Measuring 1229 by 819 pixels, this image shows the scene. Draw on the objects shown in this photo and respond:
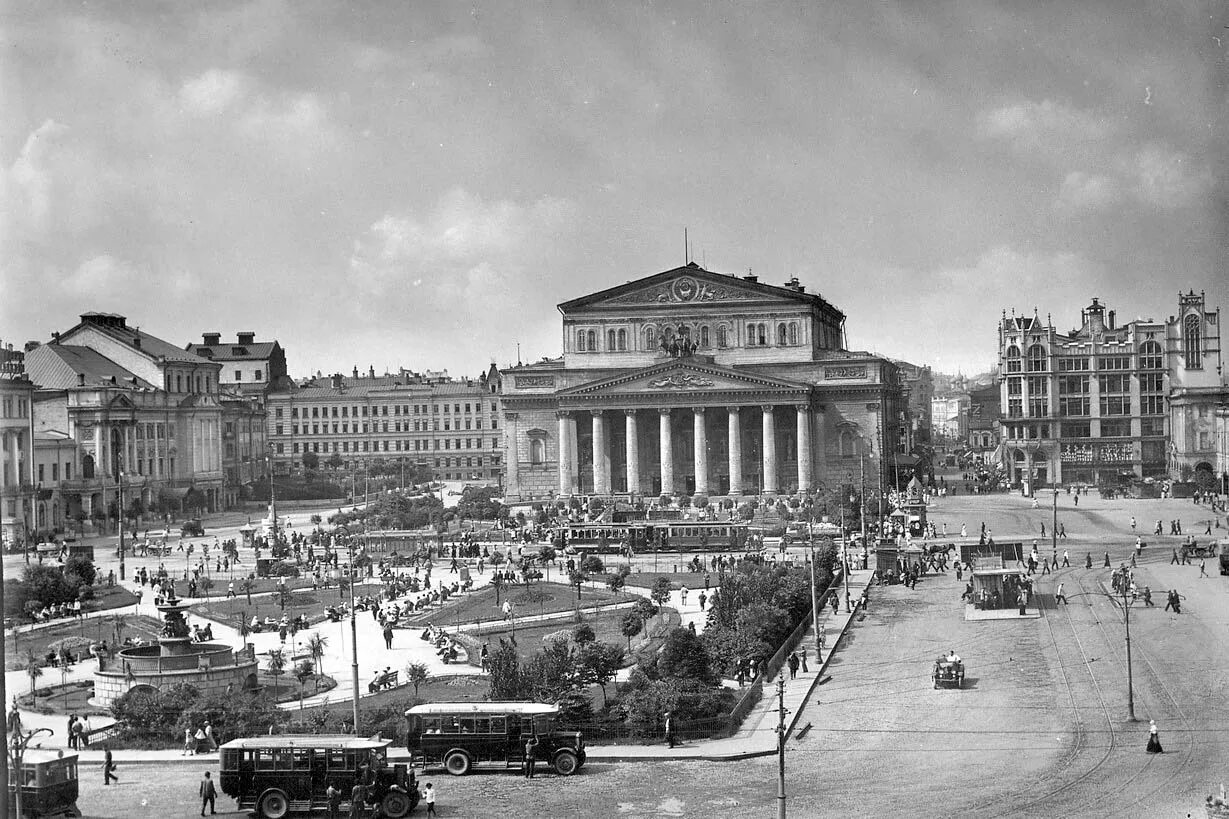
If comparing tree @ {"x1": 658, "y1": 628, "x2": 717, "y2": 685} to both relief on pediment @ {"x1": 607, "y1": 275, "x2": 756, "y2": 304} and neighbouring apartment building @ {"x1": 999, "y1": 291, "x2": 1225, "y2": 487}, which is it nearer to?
relief on pediment @ {"x1": 607, "y1": 275, "x2": 756, "y2": 304}

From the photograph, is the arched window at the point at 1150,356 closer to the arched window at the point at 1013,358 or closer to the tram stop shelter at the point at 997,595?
the arched window at the point at 1013,358

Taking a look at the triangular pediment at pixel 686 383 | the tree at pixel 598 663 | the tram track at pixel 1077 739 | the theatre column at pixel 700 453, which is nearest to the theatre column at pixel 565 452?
the triangular pediment at pixel 686 383

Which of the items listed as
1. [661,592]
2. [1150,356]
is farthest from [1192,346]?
[661,592]

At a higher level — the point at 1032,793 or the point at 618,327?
the point at 618,327

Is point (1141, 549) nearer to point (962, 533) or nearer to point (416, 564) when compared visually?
point (962, 533)

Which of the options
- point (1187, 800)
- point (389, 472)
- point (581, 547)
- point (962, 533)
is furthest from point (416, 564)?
point (389, 472)
